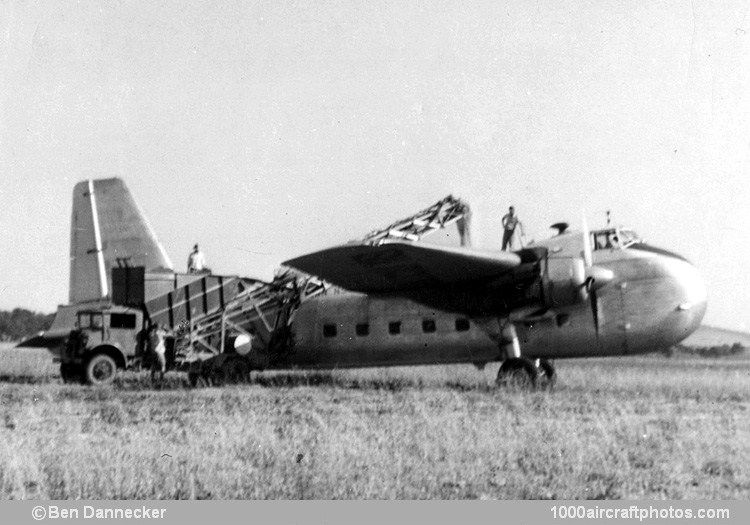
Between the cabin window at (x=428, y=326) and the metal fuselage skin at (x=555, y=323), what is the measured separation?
0.02m

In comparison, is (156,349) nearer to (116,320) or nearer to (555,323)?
(116,320)

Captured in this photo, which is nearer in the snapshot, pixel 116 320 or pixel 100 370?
pixel 100 370

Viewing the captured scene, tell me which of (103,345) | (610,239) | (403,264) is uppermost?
(610,239)

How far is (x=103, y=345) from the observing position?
15.4 metres

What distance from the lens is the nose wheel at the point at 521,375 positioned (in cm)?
1209

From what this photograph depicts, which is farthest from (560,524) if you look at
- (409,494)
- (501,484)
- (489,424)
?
(489,424)

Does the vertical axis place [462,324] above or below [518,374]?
above

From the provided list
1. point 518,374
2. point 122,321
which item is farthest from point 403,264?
point 122,321

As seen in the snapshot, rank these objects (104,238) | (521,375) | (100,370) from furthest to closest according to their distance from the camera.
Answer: (104,238) → (100,370) → (521,375)

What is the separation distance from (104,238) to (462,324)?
10.1 metres

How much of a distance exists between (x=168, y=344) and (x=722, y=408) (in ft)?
35.4

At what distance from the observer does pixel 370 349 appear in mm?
14438

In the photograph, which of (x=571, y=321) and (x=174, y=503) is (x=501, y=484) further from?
(x=571, y=321)

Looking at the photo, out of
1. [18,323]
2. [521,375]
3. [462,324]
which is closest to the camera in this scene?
[521,375]
